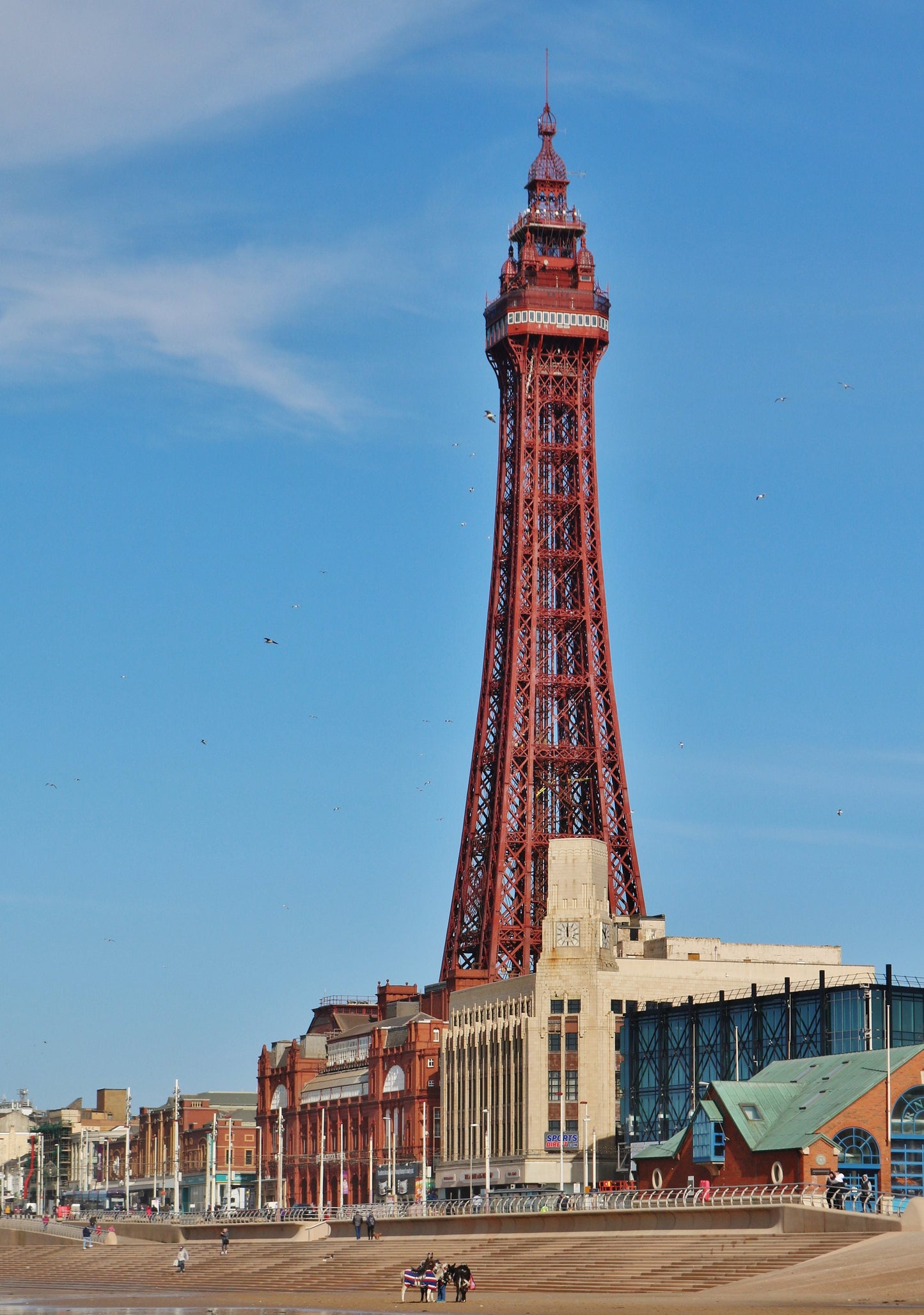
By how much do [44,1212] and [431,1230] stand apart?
84.8 m

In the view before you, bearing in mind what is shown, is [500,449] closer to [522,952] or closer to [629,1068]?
[522,952]

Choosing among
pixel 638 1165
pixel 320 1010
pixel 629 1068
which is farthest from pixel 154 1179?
pixel 638 1165

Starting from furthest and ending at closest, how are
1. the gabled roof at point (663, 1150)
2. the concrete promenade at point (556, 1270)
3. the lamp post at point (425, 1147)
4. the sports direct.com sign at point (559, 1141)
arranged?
the lamp post at point (425, 1147)
the sports direct.com sign at point (559, 1141)
the gabled roof at point (663, 1150)
the concrete promenade at point (556, 1270)

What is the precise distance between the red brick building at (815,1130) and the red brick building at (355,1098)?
39.9 metres

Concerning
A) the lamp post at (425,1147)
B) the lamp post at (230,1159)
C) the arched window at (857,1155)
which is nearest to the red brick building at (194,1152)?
the lamp post at (230,1159)

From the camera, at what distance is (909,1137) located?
73.5m

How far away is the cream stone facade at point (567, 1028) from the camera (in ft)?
337

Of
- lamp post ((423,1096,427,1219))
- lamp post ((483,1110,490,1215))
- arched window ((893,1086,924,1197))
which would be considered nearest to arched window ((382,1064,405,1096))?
lamp post ((423,1096,427,1219))

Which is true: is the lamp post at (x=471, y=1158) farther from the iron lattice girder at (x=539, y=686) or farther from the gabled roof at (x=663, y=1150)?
the gabled roof at (x=663, y=1150)

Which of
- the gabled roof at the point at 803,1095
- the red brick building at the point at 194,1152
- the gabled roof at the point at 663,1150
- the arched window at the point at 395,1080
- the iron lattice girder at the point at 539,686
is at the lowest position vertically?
the red brick building at the point at 194,1152

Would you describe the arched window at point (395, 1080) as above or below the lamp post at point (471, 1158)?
above

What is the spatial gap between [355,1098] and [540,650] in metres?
27.4

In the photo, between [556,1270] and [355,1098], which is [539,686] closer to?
[355,1098]

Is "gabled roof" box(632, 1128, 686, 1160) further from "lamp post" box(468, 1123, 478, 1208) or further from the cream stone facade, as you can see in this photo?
"lamp post" box(468, 1123, 478, 1208)
